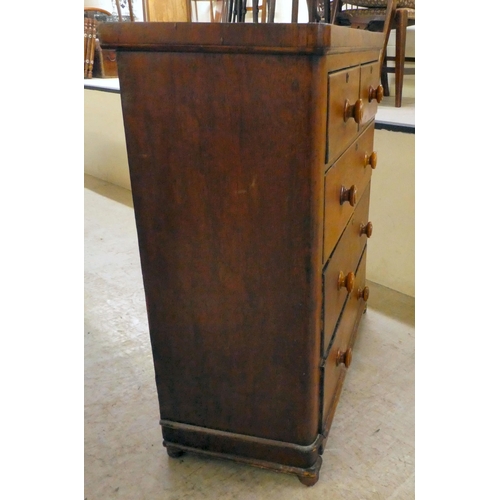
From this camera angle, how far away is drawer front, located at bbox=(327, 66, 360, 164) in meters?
0.85

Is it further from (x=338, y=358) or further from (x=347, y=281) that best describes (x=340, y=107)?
(x=338, y=358)

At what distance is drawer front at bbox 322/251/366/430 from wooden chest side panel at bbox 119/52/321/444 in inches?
3.3

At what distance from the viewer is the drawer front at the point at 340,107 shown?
0.85 meters

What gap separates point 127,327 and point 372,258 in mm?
921

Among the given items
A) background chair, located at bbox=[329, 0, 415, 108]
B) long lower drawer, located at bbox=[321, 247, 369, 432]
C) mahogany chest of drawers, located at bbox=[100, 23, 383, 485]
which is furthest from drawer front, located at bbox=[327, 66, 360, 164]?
background chair, located at bbox=[329, 0, 415, 108]

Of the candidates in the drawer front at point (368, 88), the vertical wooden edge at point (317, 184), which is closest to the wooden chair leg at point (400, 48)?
the drawer front at point (368, 88)

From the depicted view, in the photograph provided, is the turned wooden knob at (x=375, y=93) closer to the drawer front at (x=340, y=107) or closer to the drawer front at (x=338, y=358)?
→ the drawer front at (x=340, y=107)

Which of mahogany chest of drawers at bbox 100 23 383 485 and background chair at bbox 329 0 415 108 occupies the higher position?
background chair at bbox 329 0 415 108

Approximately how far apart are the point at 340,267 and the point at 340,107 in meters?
0.35

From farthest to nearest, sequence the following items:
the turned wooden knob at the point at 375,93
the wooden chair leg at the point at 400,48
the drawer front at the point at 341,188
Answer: the wooden chair leg at the point at 400,48, the turned wooden knob at the point at 375,93, the drawer front at the point at 341,188

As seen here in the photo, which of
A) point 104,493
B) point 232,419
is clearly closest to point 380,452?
point 232,419

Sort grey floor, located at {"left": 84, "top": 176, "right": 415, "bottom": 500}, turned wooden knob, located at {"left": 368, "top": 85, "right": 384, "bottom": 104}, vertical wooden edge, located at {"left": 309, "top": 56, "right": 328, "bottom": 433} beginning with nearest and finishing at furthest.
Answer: vertical wooden edge, located at {"left": 309, "top": 56, "right": 328, "bottom": 433} < grey floor, located at {"left": 84, "top": 176, "right": 415, "bottom": 500} < turned wooden knob, located at {"left": 368, "top": 85, "right": 384, "bottom": 104}

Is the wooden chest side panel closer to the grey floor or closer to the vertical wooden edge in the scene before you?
the vertical wooden edge
